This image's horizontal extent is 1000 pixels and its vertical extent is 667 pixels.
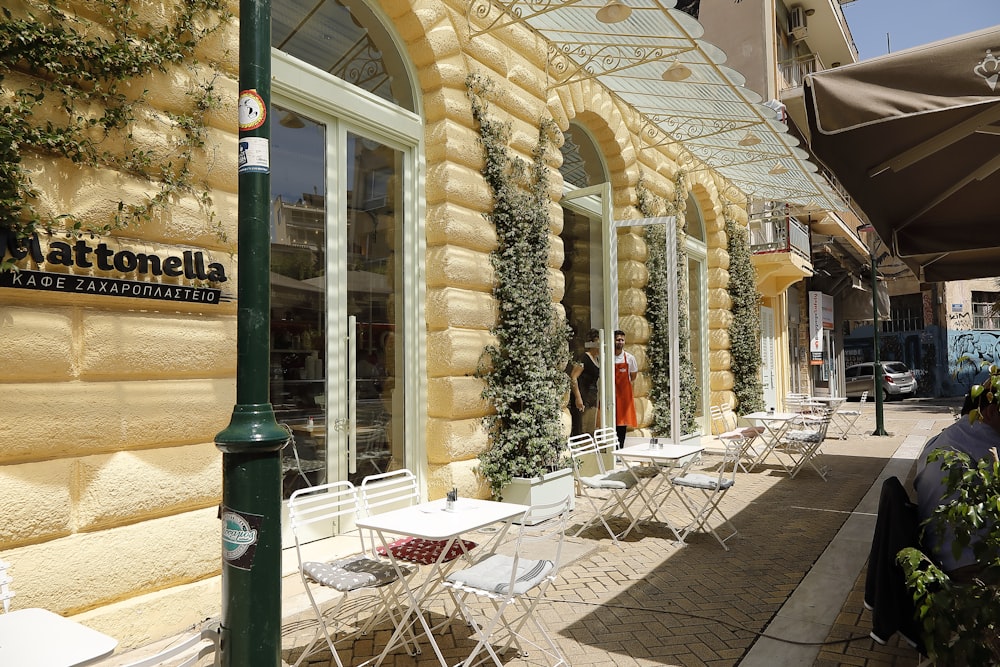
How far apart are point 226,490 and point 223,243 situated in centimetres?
281

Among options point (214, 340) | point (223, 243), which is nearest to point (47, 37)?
point (223, 243)

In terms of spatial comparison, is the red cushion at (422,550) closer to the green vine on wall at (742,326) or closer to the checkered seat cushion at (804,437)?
the checkered seat cushion at (804,437)

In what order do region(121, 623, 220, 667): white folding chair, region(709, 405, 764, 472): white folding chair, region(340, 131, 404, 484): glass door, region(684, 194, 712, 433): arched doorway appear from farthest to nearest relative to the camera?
region(684, 194, 712, 433): arched doorway → region(709, 405, 764, 472): white folding chair → region(340, 131, 404, 484): glass door → region(121, 623, 220, 667): white folding chair

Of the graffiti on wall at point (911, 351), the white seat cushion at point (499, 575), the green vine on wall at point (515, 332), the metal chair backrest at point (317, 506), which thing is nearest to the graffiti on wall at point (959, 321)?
the graffiti on wall at point (911, 351)

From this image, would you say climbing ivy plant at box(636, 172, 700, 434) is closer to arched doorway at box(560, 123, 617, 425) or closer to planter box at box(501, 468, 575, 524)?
arched doorway at box(560, 123, 617, 425)

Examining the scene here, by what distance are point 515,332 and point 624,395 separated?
2881mm

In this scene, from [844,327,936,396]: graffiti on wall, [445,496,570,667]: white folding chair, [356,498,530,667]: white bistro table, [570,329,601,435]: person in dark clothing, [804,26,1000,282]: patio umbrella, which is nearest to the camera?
[804,26,1000,282]: patio umbrella

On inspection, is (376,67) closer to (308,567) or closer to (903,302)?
(308,567)

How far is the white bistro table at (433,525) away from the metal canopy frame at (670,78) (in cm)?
470

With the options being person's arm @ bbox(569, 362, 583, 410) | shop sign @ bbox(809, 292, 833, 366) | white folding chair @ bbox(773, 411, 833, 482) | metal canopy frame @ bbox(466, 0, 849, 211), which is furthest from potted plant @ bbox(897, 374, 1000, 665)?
shop sign @ bbox(809, 292, 833, 366)

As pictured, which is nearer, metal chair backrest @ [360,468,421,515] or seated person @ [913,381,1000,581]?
seated person @ [913,381,1000,581]

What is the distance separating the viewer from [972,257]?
5938 mm

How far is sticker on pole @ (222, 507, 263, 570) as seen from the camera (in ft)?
6.91

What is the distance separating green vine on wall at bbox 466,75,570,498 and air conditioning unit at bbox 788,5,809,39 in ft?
53.1
